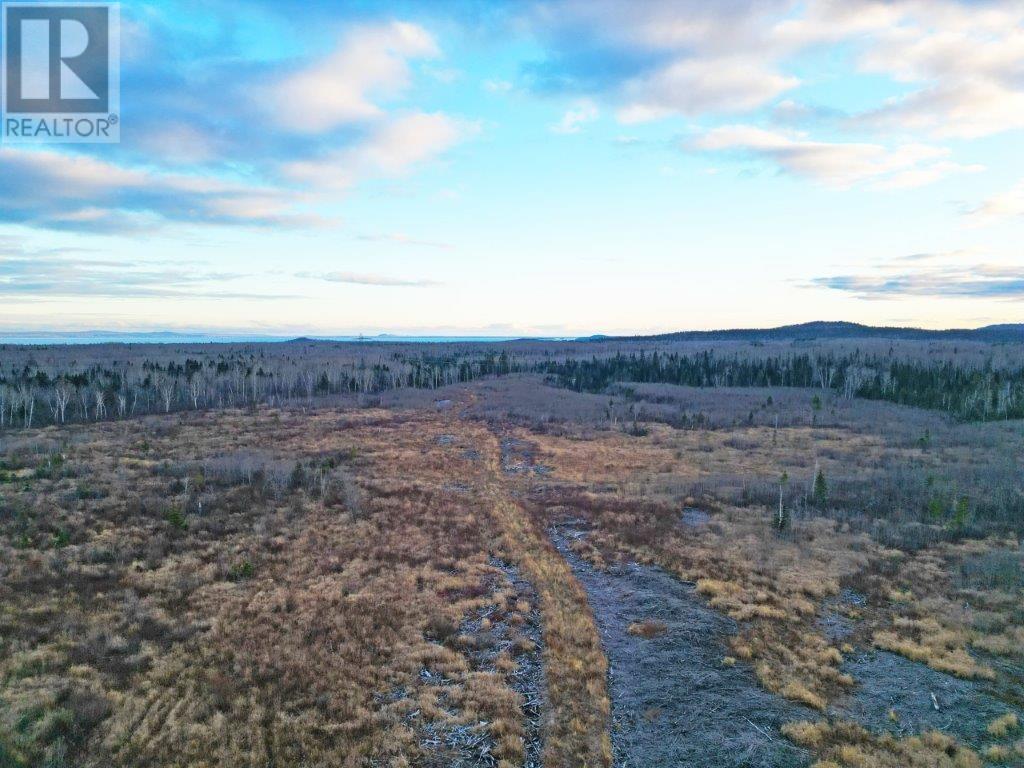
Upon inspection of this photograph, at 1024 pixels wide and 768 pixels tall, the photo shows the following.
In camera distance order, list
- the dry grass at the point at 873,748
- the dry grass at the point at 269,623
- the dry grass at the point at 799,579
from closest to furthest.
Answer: the dry grass at the point at 873,748 → the dry grass at the point at 269,623 → the dry grass at the point at 799,579

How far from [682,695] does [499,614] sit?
5.86 metres

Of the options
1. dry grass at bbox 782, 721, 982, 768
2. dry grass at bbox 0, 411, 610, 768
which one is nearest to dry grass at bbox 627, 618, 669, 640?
dry grass at bbox 0, 411, 610, 768

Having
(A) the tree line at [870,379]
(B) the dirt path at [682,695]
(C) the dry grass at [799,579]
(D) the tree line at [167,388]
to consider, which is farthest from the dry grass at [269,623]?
(A) the tree line at [870,379]

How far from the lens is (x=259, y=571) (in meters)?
19.5

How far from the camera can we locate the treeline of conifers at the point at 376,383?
62094 mm

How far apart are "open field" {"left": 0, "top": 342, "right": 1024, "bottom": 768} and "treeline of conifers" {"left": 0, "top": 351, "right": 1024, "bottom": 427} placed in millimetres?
29814

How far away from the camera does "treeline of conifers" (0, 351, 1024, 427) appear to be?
62094 millimetres

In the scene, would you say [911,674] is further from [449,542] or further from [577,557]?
[449,542]

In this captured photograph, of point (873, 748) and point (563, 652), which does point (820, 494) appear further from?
point (563, 652)

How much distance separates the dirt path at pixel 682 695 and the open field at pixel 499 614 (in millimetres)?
68

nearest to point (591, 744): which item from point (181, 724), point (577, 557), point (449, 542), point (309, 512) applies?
point (181, 724)

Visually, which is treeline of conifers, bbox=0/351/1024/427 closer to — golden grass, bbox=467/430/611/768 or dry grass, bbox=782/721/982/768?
golden grass, bbox=467/430/611/768

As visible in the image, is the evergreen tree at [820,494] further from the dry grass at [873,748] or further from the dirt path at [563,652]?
the dry grass at [873,748]

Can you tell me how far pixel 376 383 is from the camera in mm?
95875
